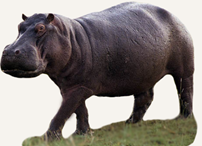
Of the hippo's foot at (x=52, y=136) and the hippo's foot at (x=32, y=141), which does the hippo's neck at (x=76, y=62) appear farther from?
the hippo's foot at (x=32, y=141)

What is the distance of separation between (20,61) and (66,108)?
0.85m

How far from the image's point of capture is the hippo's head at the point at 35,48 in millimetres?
4422

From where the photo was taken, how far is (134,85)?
17.9ft

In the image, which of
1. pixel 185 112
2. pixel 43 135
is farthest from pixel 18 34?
pixel 185 112

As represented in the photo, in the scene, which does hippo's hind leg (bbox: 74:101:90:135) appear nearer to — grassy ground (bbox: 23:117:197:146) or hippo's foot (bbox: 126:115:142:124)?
grassy ground (bbox: 23:117:197:146)

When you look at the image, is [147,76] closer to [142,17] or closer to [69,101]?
[142,17]

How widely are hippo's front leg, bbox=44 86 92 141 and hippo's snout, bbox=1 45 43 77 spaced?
61cm

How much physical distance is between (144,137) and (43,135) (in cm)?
122

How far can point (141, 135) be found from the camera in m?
5.24

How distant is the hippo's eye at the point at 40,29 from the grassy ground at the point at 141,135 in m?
1.18

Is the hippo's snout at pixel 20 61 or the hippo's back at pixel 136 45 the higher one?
the hippo's snout at pixel 20 61

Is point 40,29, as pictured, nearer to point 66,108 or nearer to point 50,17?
point 50,17

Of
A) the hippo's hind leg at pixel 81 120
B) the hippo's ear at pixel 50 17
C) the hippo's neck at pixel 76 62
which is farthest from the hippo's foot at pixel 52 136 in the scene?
the hippo's ear at pixel 50 17

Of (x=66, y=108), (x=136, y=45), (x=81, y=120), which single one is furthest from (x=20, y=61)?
(x=136, y=45)
